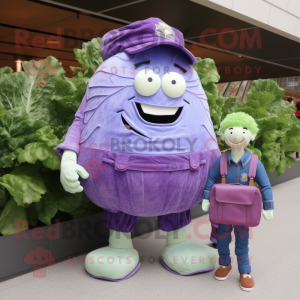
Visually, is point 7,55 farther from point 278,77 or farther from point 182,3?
Result: point 278,77

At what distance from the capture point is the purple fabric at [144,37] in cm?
160

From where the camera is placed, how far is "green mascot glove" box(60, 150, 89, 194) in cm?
153

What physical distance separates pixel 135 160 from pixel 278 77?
28.4ft

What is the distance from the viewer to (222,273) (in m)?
1.71

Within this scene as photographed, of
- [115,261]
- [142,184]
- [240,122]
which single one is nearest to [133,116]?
[142,184]

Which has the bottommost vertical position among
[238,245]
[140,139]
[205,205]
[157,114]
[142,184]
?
[238,245]

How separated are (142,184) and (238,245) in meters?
0.56

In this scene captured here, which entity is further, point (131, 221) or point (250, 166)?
point (131, 221)

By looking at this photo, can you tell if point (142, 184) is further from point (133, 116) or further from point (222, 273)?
point (222, 273)

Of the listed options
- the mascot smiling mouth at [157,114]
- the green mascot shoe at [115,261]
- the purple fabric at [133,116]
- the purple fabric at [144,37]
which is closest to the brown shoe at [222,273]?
the green mascot shoe at [115,261]

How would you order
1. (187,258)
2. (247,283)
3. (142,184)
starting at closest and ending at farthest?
1. (142,184)
2. (247,283)
3. (187,258)

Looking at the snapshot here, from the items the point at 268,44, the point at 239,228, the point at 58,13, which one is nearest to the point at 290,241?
the point at 239,228

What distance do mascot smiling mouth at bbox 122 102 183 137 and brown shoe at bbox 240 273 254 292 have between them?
81 cm

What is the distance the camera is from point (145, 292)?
5.27 feet
